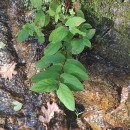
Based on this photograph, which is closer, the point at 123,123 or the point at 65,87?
the point at 65,87

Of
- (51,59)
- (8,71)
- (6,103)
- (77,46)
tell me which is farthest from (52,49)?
(6,103)

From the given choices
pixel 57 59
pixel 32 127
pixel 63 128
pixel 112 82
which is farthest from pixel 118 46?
pixel 32 127

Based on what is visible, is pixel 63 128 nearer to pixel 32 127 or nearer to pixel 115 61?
pixel 32 127

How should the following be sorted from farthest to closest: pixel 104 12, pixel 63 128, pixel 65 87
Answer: pixel 104 12
pixel 63 128
pixel 65 87

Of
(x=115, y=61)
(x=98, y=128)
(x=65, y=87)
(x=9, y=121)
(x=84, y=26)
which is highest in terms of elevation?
(x=84, y=26)

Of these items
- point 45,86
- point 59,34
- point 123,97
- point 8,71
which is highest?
point 59,34

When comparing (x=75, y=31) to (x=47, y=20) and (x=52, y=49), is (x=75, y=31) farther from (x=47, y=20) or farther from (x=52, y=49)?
(x=47, y=20)

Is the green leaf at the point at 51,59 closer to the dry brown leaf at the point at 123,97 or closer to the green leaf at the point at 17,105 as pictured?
the green leaf at the point at 17,105
